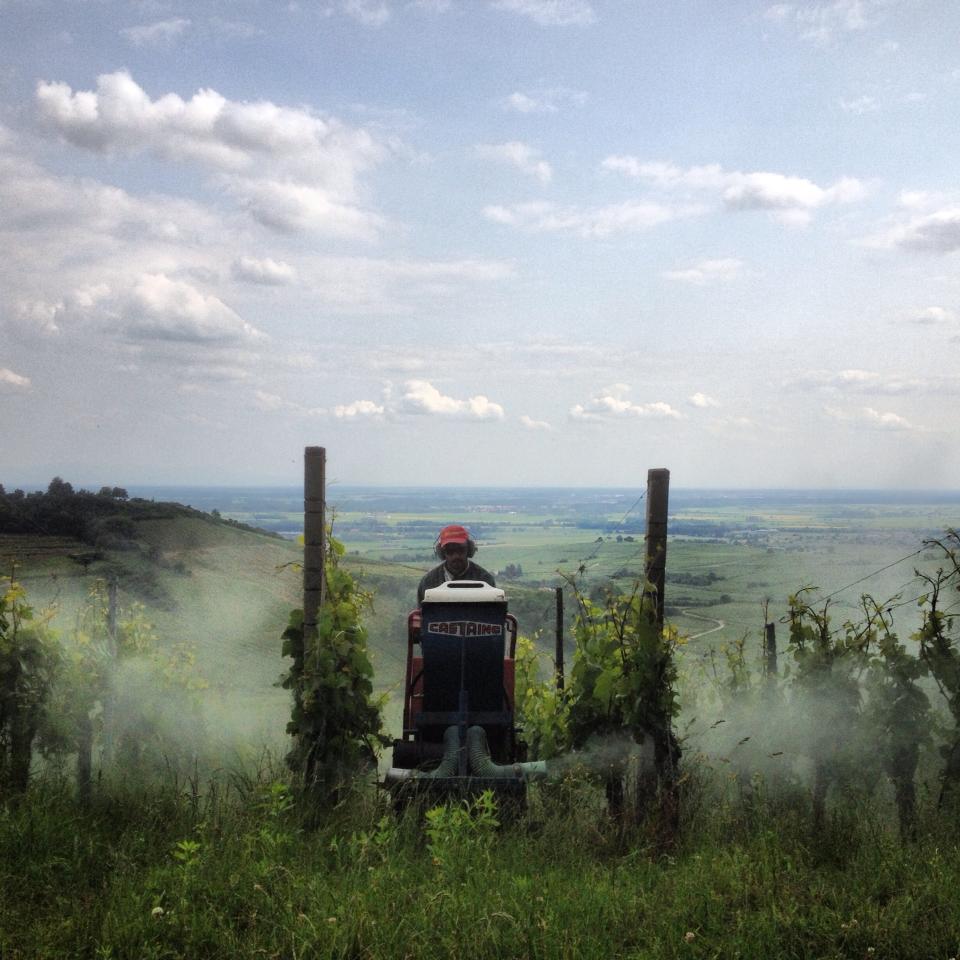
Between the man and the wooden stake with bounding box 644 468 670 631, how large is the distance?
2018 mm

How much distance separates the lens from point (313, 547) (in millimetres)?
7305

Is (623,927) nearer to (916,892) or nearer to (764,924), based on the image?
(764,924)

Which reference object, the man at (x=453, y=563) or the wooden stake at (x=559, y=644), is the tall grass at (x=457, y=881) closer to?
the man at (x=453, y=563)

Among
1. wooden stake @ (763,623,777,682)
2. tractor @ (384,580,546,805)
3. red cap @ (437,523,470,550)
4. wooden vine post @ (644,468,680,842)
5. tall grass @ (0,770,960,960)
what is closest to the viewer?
tall grass @ (0,770,960,960)

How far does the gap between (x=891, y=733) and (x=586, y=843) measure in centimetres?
279

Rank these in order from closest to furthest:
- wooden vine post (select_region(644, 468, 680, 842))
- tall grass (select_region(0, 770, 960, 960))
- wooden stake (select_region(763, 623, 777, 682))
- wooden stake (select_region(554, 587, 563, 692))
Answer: tall grass (select_region(0, 770, 960, 960)), wooden vine post (select_region(644, 468, 680, 842)), wooden stake (select_region(763, 623, 777, 682)), wooden stake (select_region(554, 587, 563, 692))

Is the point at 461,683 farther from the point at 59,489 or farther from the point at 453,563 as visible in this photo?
the point at 59,489

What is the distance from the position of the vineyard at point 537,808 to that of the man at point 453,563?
991 mm

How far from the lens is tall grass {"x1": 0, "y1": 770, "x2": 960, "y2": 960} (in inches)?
177

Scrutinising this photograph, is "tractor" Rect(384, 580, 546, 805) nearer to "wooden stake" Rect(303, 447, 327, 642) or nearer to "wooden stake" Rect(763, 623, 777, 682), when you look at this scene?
"wooden stake" Rect(303, 447, 327, 642)

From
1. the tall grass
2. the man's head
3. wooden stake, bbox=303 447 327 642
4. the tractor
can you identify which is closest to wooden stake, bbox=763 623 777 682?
the tall grass

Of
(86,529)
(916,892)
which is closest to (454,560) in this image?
(916,892)

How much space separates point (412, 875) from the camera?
17.3 ft

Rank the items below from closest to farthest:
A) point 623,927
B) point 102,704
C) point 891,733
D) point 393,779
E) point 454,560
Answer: point 623,927, point 393,779, point 891,733, point 102,704, point 454,560
